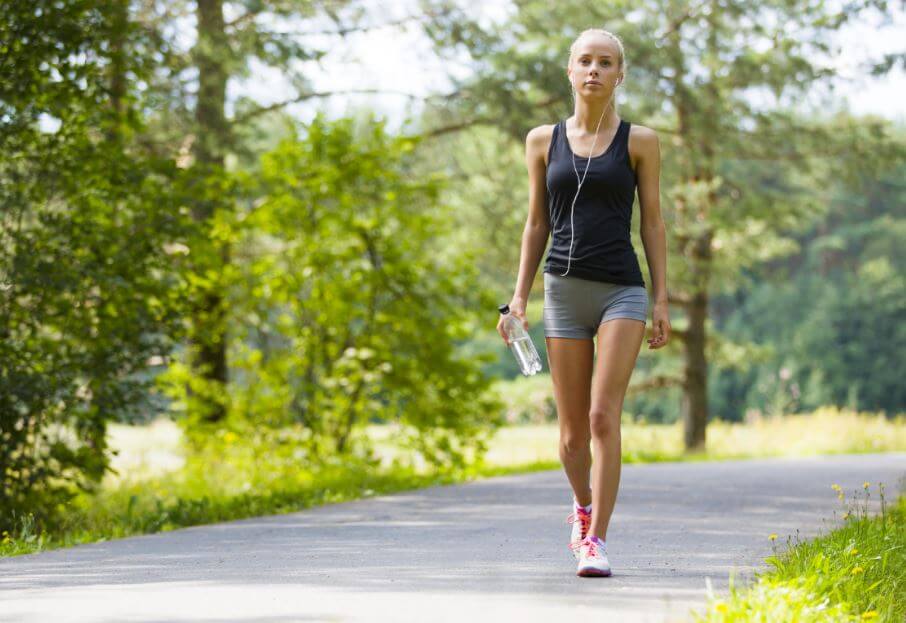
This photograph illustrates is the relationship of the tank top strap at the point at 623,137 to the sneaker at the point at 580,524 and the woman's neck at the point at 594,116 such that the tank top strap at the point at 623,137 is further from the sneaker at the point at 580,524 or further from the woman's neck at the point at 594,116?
the sneaker at the point at 580,524

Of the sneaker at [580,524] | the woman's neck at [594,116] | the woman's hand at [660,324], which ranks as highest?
the woman's neck at [594,116]

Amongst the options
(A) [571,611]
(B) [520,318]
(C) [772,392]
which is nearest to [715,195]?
(B) [520,318]

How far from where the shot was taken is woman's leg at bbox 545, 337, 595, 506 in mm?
5363

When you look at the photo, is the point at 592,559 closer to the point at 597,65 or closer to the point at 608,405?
the point at 608,405

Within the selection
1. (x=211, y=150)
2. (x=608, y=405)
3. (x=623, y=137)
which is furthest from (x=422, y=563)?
(x=211, y=150)

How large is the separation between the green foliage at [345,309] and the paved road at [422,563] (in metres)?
2.25

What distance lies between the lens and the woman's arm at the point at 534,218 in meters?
5.55

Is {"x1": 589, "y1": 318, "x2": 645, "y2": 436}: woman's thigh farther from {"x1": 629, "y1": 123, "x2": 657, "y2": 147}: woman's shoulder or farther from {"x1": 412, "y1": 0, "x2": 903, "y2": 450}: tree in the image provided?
{"x1": 412, "y1": 0, "x2": 903, "y2": 450}: tree

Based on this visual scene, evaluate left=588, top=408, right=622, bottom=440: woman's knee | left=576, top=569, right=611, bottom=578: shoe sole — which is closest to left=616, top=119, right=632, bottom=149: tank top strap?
left=588, top=408, right=622, bottom=440: woman's knee

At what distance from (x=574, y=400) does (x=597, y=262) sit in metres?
0.64

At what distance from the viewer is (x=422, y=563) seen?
5.55 meters

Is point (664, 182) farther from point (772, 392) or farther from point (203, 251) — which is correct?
point (772, 392)

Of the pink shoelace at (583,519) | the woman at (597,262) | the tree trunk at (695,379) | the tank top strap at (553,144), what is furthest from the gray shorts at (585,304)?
the tree trunk at (695,379)

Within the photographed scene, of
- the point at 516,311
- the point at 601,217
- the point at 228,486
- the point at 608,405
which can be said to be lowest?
the point at 228,486
